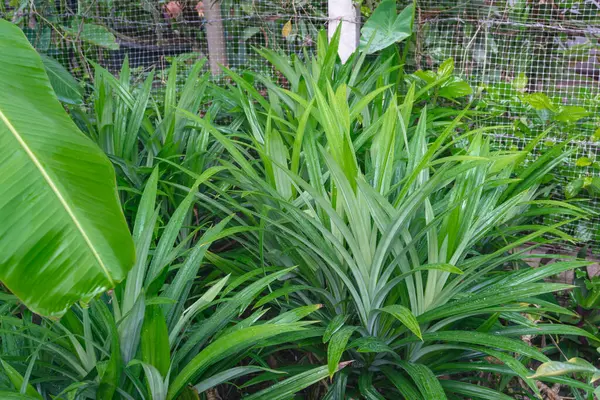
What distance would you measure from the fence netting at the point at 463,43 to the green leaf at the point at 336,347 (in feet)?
3.72

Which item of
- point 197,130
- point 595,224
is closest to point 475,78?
point 595,224

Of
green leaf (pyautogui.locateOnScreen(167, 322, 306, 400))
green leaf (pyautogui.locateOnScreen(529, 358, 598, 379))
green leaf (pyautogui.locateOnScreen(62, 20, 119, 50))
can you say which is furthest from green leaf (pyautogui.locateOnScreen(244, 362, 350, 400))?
green leaf (pyautogui.locateOnScreen(62, 20, 119, 50))

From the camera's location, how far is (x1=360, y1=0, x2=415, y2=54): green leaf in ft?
7.41

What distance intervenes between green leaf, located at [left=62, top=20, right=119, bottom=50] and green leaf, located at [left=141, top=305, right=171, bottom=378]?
2.27 metres

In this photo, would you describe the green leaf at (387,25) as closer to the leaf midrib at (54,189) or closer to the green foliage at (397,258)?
the green foliage at (397,258)

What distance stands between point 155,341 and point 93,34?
2413 mm

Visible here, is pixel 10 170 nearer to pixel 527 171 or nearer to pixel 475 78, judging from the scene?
pixel 527 171

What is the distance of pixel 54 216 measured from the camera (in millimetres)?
747

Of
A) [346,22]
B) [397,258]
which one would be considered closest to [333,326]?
[397,258]

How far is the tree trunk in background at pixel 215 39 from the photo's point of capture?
2.87 m

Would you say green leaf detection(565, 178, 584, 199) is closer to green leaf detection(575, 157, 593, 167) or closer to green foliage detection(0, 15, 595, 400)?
green leaf detection(575, 157, 593, 167)

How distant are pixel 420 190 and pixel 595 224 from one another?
1.35 meters

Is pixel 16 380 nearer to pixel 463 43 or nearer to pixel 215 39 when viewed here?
pixel 463 43

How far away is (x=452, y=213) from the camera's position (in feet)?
3.90
